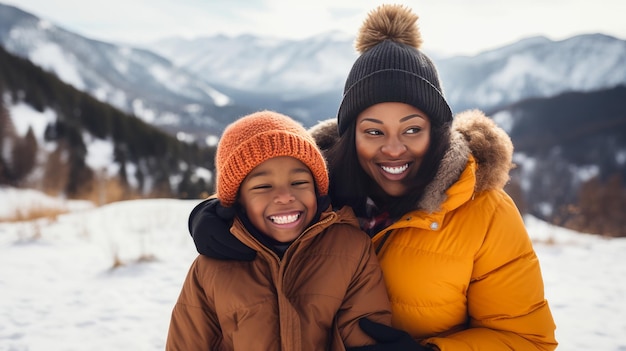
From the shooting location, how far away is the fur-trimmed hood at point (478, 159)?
71.9 inches

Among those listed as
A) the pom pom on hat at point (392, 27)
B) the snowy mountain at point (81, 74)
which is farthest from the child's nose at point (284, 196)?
the snowy mountain at point (81, 74)

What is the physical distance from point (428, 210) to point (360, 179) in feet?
1.82

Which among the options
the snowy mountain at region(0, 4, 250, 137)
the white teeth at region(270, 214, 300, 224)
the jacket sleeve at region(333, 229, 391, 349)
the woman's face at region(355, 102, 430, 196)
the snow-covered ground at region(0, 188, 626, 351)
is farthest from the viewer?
the snowy mountain at region(0, 4, 250, 137)

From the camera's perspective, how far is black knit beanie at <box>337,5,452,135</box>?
2000 millimetres

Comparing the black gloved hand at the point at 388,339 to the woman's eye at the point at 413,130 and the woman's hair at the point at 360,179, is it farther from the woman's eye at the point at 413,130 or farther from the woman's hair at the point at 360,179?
the woman's eye at the point at 413,130

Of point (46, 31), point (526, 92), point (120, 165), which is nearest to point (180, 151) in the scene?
point (120, 165)

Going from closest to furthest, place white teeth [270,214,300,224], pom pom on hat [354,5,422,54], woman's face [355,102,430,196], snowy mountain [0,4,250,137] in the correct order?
1. white teeth [270,214,300,224]
2. woman's face [355,102,430,196]
3. pom pom on hat [354,5,422,54]
4. snowy mountain [0,4,250,137]

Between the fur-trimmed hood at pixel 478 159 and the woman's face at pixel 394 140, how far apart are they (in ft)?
0.55

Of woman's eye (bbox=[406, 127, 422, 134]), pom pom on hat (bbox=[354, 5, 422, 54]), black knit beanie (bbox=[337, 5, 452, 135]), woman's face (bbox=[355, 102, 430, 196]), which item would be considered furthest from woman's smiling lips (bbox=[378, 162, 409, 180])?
pom pom on hat (bbox=[354, 5, 422, 54])

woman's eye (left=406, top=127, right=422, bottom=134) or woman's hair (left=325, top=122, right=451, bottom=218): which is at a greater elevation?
woman's eye (left=406, top=127, right=422, bottom=134)

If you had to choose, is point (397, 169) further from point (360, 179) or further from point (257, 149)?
point (257, 149)

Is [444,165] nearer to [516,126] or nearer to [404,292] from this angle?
[404,292]

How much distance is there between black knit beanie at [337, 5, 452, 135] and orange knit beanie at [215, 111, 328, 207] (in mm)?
347

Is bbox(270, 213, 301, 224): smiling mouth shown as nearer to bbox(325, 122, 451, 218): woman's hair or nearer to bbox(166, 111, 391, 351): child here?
bbox(166, 111, 391, 351): child
